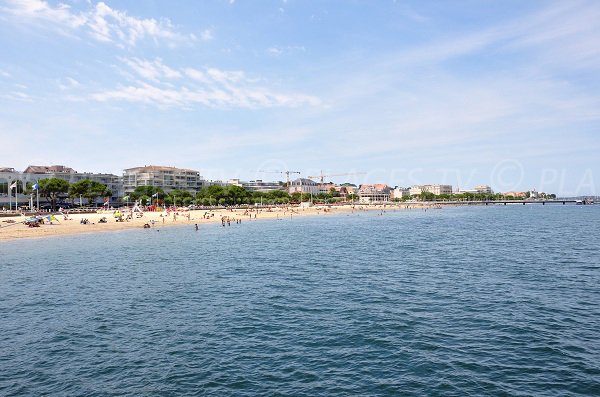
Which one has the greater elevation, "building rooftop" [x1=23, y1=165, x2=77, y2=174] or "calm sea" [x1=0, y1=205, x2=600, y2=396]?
"building rooftop" [x1=23, y1=165, x2=77, y2=174]

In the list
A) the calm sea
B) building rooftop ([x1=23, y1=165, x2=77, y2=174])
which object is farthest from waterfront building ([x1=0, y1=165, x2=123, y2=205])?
the calm sea

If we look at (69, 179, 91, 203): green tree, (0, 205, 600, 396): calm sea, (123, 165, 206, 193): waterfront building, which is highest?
(123, 165, 206, 193): waterfront building

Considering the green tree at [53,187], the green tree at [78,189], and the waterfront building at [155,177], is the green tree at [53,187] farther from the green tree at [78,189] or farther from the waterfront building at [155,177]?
the waterfront building at [155,177]

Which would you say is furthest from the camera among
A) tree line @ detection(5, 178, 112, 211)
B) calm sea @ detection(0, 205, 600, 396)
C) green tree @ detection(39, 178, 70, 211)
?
tree line @ detection(5, 178, 112, 211)

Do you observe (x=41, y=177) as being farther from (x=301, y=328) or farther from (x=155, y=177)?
(x=301, y=328)

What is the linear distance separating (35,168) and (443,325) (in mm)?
171263

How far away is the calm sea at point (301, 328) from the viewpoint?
1293 centimetres

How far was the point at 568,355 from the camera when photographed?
14.9 metres

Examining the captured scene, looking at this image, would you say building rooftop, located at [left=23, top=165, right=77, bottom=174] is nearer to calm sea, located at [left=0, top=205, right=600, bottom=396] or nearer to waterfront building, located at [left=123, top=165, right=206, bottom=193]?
waterfront building, located at [left=123, top=165, right=206, bottom=193]

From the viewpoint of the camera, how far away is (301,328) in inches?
706

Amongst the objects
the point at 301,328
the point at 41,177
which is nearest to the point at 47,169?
the point at 41,177

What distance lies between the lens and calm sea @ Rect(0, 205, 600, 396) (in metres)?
12.9

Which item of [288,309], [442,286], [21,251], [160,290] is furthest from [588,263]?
[21,251]

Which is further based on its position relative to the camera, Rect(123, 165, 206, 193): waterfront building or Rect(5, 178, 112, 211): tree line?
Rect(123, 165, 206, 193): waterfront building
